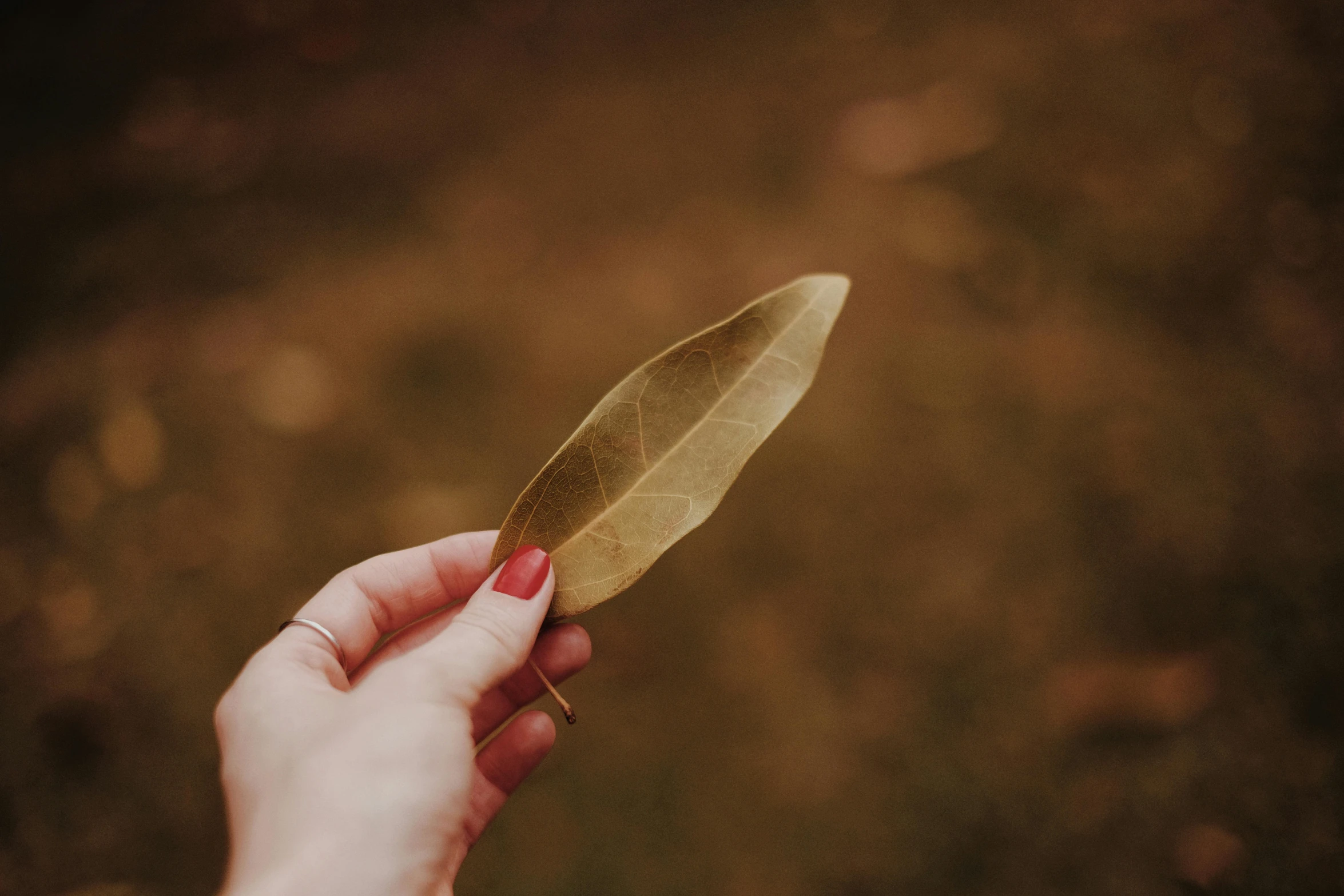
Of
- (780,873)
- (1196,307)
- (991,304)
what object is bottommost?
(780,873)

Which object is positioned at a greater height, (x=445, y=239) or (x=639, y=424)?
(x=445, y=239)

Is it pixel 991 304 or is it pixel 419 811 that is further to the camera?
pixel 991 304

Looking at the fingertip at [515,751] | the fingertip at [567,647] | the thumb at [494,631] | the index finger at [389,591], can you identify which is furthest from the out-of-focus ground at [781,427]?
the thumb at [494,631]

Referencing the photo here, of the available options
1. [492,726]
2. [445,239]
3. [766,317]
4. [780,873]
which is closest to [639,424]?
[766,317]

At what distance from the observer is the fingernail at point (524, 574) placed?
1.18 m

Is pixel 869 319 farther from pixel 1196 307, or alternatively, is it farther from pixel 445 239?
pixel 445 239

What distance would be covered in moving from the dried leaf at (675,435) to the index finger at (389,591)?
263mm

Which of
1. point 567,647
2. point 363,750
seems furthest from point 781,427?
point 363,750

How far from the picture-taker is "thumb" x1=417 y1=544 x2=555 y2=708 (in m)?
1.09

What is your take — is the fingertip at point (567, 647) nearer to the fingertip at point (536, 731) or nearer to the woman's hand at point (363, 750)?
the fingertip at point (536, 731)

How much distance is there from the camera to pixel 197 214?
2635 mm

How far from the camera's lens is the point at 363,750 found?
1038 mm

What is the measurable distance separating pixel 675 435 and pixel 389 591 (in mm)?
694

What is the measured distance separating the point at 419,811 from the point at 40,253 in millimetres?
2676
